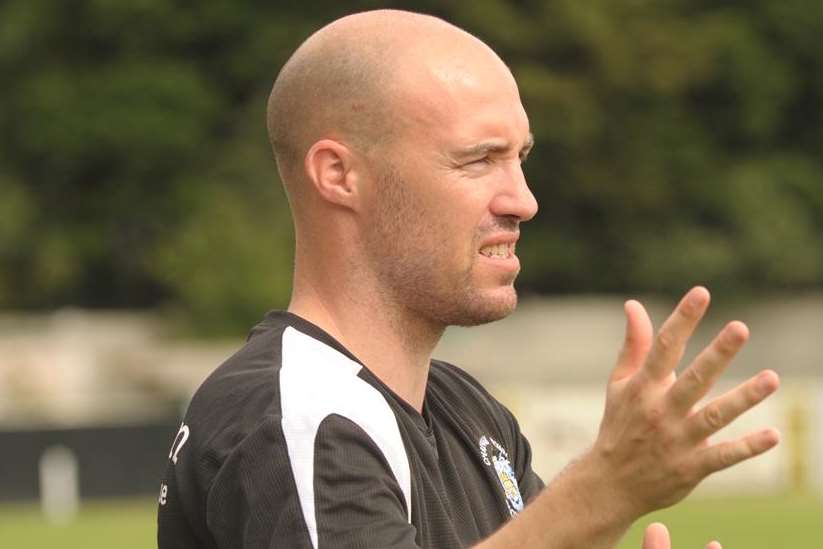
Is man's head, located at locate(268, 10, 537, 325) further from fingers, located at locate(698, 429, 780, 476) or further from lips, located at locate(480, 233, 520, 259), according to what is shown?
fingers, located at locate(698, 429, 780, 476)

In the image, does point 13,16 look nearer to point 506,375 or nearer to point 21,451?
point 506,375

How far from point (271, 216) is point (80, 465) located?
49.3 ft

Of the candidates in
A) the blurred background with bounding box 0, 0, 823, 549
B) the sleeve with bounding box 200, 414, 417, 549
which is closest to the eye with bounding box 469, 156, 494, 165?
the sleeve with bounding box 200, 414, 417, 549

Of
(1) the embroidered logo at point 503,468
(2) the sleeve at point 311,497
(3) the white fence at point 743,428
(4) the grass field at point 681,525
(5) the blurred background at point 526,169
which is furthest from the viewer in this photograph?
(5) the blurred background at point 526,169

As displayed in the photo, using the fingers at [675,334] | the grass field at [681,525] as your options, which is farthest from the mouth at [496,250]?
the grass field at [681,525]

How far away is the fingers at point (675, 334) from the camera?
2914 millimetres

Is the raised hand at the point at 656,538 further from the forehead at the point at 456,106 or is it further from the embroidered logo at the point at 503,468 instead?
the forehead at the point at 456,106

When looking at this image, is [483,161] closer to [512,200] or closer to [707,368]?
[512,200]

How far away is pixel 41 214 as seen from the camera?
3962cm

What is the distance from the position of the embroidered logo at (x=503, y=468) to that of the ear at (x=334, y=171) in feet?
1.94

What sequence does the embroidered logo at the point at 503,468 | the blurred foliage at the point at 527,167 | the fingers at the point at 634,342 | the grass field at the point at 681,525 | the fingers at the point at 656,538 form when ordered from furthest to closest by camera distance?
1. the blurred foliage at the point at 527,167
2. the grass field at the point at 681,525
3. the embroidered logo at the point at 503,468
4. the fingers at the point at 656,538
5. the fingers at the point at 634,342

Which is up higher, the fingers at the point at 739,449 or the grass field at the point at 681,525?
the grass field at the point at 681,525

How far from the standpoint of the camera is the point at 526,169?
4003cm

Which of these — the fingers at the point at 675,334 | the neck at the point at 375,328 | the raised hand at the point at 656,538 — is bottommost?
the raised hand at the point at 656,538
